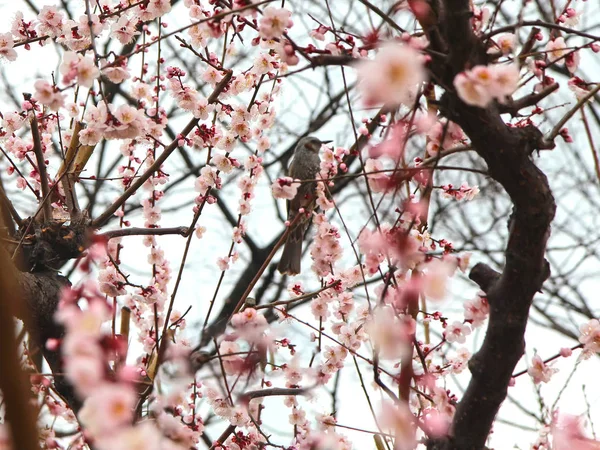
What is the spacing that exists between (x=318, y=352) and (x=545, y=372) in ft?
3.11

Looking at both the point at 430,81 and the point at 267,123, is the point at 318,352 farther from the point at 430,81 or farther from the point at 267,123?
the point at 430,81

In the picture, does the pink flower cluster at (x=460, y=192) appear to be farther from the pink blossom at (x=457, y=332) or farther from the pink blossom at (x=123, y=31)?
the pink blossom at (x=123, y=31)

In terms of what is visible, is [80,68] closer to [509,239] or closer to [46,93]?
[46,93]

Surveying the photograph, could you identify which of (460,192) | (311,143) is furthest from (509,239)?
(311,143)

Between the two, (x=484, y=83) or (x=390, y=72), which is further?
(x=484, y=83)

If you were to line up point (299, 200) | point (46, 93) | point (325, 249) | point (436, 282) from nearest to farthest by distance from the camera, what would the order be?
1. point (436, 282)
2. point (46, 93)
3. point (325, 249)
4. point (299, 200)

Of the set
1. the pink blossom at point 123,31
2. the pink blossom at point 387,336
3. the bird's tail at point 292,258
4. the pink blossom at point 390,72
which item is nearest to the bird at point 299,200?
the bird's tail at point 292,258

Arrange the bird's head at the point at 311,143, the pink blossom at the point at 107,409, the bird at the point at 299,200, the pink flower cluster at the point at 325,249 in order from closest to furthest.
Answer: the pink blossom at the point at 107,409 < the pink flower cluster at the point at 325,249 < the bird at the point at 299,200 < the bird's head at the point at 311,143

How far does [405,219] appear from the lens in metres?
2.44

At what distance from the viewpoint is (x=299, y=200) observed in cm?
527

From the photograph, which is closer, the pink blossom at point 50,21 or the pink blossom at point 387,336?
the pink blossom at point 387,336

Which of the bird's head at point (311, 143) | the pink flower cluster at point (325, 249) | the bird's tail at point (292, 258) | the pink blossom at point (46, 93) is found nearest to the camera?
the pink blossom at point (46, 93)

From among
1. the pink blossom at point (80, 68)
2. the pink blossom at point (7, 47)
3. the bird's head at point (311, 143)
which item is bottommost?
the pink blossom at point (80, 68)

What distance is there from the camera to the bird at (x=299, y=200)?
4568mm
